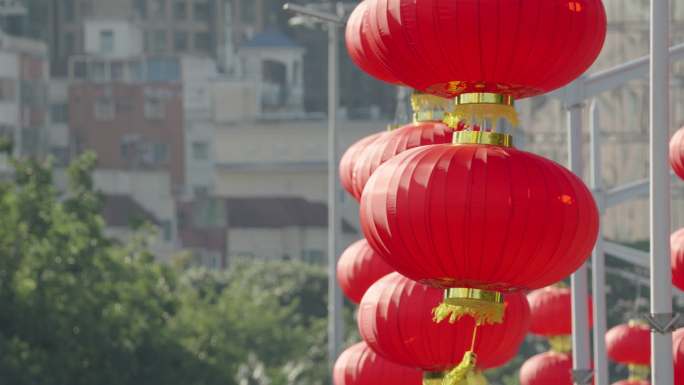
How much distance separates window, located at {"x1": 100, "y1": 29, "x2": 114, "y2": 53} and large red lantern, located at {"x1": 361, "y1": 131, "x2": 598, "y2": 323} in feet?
329

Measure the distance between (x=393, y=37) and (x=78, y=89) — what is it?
95.6 meters

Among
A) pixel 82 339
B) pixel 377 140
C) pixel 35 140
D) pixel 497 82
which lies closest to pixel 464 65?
pixel 497 82

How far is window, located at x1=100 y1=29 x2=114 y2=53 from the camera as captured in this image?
110m

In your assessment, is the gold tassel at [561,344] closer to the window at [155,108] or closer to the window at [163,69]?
the window at [163,69]

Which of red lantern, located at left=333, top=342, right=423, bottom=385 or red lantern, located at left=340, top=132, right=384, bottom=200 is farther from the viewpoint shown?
red lantern, located at left=333, top=342, right=423, bottom=385

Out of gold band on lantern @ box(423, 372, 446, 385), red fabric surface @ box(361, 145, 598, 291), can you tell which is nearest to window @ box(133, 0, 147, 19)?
gold band on lantern @ box(423, 372, 446, 385)

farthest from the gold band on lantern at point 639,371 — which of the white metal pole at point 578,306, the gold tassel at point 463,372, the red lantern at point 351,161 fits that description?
the gold tassel at point 463,372

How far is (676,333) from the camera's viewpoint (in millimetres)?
14539

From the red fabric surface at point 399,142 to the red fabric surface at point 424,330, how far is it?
663mm

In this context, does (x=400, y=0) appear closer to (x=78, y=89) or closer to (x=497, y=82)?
(x=497, y=82)

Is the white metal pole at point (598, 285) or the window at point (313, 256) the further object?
the window at point (313, 256)

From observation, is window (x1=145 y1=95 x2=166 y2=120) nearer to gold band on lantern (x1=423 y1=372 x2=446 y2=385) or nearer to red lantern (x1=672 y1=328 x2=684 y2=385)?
red lantern (x1=672 y1=328 x2=684 y2=385)

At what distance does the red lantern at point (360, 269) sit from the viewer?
15.6m

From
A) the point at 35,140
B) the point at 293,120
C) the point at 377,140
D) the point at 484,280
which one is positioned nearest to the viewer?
the point at 484,280
